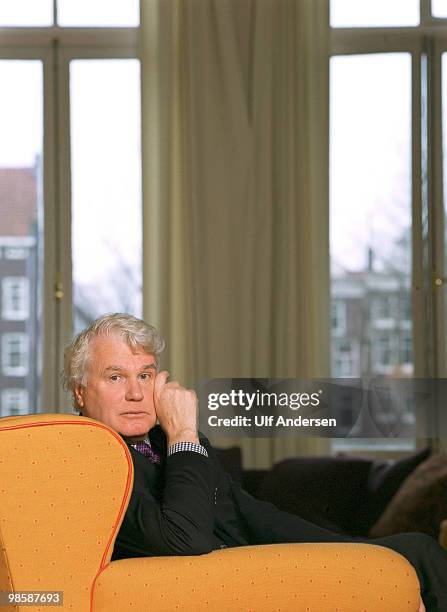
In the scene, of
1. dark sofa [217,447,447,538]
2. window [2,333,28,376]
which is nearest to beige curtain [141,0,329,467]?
dark sofa [217,447,447,538]

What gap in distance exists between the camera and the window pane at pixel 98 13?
5.21m

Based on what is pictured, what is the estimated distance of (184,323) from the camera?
16.5 feet

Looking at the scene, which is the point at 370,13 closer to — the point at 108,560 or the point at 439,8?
the point at 439,8

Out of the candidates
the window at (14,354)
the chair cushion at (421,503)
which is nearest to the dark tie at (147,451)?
the chair cushion at (421,503)

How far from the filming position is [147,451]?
204 cm

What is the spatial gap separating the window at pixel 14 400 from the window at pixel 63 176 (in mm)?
27

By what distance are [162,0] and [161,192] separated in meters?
0.95

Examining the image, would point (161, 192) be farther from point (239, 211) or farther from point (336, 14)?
point (336, 14)

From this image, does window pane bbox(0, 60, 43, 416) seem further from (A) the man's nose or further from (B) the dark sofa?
(A) the man's nose

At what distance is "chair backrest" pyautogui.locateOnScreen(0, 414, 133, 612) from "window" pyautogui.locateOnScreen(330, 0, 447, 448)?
3655mm

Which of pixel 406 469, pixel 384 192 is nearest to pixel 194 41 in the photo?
pixel 384 192

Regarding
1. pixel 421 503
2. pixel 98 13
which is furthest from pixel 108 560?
pixel 98 13

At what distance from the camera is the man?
174cm

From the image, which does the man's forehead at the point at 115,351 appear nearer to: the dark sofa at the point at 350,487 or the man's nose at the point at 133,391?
the man's nose at the point at 133,391
